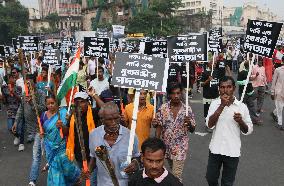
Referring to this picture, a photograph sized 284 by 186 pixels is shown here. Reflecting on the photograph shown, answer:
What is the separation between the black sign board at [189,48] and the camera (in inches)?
234

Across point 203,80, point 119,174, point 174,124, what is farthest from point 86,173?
point 203,80

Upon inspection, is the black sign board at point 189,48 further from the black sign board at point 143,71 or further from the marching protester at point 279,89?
the marching protester at point 279,89

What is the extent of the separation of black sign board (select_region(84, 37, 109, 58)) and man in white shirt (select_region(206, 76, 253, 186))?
19.4 ft

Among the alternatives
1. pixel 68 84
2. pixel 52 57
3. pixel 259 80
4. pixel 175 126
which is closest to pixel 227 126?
pixel 175 126

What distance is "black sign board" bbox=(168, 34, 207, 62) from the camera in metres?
5.94

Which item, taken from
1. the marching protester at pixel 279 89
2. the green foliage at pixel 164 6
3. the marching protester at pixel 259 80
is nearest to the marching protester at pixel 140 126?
the marching protester at pixel 279 89

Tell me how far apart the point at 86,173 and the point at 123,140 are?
1.83ft

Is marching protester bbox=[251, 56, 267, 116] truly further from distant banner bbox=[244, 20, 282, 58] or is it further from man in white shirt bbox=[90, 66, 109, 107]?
distant banner bbox=[244, 20, 282, 58]

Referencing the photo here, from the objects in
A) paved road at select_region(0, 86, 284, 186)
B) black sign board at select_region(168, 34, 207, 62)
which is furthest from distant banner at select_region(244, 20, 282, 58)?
paved road at select_region(0, 86, 284, 186)

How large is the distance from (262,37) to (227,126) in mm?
1805

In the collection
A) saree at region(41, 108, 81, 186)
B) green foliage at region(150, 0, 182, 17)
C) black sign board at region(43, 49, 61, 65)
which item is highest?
green foliage at region(150, 0, 182, 17)

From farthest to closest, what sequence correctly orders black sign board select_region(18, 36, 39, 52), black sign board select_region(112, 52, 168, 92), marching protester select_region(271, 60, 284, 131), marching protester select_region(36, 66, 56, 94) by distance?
black sign board select_region(18, 36, 39, 52)
marching protester select_region(271, 60, 284, 131)
marching protester select_region(36, 66, 56, 94)
black sign board select_region(112, 52, 168, 92)

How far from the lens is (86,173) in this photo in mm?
3885

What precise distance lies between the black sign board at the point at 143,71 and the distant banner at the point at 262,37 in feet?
7.23
